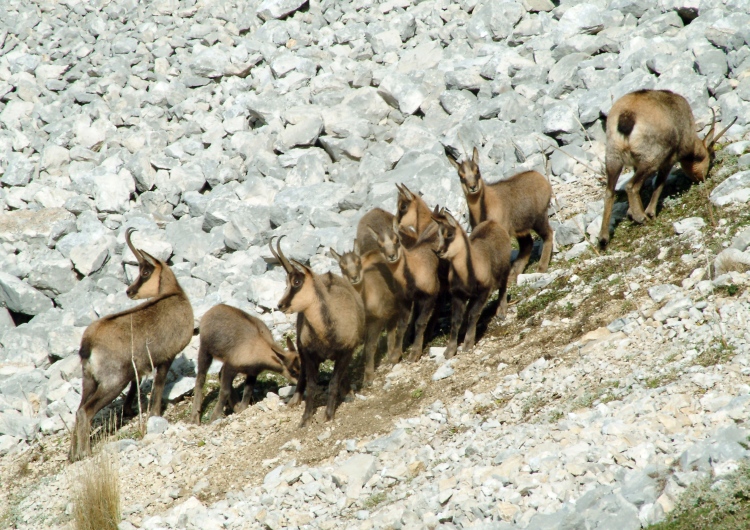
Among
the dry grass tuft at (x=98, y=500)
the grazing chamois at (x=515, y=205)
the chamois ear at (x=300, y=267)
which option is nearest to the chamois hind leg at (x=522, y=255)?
the grazing chamois at (x=515, y=205)

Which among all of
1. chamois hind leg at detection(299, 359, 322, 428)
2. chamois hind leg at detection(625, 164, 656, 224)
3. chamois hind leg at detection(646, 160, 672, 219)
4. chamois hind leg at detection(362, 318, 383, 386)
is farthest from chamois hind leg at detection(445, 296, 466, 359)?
chamois hind leg at detection(646, 160, 672, 219)

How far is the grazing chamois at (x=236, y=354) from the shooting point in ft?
29.5

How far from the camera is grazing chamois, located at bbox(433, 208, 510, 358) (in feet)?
27.9

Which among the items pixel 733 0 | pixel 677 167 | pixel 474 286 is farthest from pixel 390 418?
pixel 733 0

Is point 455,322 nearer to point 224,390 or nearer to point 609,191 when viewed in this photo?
point 609,191

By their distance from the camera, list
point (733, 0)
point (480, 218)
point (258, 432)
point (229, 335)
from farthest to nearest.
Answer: point (733, 0), point (480, 218), point (229, 335), point (258, 432)

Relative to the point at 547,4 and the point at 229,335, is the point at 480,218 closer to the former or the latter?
the point at 229,335

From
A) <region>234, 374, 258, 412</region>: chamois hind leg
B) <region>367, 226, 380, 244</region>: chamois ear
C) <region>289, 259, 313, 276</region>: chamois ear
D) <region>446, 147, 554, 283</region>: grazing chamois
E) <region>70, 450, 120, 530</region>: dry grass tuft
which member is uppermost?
<region>289, 259, 313, 276</region>: chamois ear

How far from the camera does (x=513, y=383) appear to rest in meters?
7.18

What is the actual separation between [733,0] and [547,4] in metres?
3.48

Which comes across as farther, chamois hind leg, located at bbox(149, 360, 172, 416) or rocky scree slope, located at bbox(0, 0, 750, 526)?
rocky scree slope, located at bbox(0, 0, 750, 526)

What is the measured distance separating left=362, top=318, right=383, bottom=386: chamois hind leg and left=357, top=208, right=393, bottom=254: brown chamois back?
113 centimetres

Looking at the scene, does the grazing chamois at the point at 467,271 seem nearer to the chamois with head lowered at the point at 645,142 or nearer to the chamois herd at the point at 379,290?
the chamois herd at the point at 379,290

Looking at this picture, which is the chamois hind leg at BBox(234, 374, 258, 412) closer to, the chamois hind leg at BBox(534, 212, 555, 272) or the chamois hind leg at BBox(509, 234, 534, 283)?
the chamois hind leg at BBox(509, 234, 534, 283)
